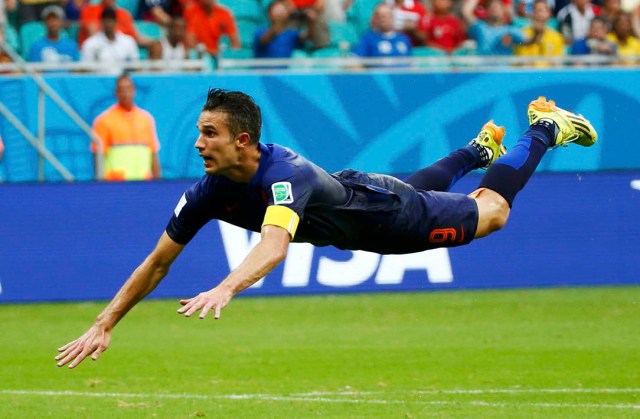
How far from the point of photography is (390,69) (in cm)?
1975

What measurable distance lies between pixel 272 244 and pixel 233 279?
1.45 ft

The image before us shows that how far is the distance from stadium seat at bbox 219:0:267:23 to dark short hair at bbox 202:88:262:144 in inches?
528

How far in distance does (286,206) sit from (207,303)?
3.74ft

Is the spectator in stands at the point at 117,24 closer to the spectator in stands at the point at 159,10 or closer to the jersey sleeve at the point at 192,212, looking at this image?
the spectator in stands at the point at 159,10

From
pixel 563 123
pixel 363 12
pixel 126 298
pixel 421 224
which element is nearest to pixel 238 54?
pixel 363 12

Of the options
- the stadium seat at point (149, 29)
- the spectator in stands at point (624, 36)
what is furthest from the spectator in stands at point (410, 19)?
the stadium seat at point (149, 29)

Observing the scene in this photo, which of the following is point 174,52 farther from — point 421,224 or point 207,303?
point 207,303

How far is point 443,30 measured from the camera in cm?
2127

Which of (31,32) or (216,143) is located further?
(31,32)

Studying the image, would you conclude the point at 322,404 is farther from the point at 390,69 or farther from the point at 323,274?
the point at 390,69

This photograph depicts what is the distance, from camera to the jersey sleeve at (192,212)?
834cm

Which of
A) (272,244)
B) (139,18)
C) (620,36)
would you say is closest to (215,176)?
(272,244)

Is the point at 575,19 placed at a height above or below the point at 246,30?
above

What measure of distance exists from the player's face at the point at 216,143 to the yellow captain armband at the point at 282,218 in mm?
456
